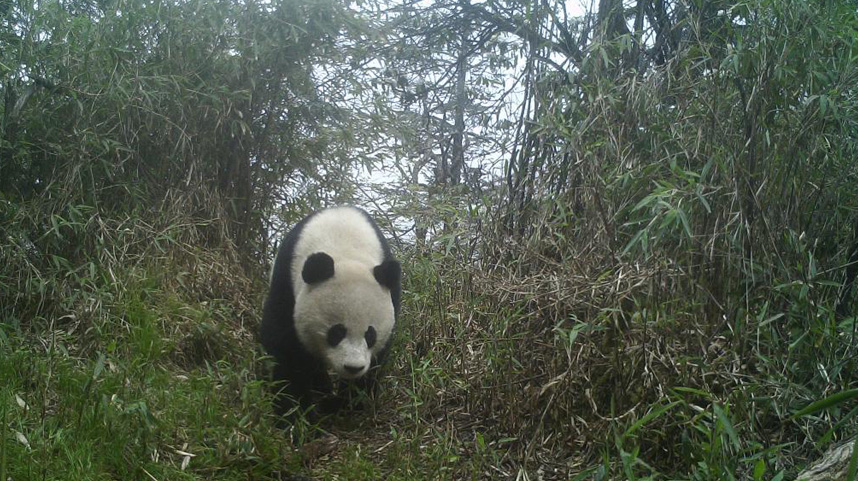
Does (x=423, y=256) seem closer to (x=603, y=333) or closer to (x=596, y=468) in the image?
(x=603, y=333)

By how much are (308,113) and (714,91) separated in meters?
3.15

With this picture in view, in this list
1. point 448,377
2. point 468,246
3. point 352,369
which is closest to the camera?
point 352,369

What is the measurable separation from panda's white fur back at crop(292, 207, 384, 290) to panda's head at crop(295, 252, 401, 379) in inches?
6.3

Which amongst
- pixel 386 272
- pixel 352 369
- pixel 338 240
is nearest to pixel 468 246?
pixel 386 272

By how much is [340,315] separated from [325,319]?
9cm

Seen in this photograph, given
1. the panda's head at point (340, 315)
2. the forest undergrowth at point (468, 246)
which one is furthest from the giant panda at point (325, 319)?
the forest undergrowth at point (468, 246)

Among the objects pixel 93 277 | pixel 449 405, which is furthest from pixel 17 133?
pixel 449 405

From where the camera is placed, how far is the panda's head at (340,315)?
154 inches

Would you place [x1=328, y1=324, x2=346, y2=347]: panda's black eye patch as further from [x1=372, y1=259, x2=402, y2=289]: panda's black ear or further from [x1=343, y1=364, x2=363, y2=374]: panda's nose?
[x1=372, y1=259, x2=402, y2=289]: panda's black ear

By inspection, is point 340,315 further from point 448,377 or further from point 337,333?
point 448,377

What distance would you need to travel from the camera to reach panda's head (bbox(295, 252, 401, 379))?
3.91 metres

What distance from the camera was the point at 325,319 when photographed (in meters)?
3.97

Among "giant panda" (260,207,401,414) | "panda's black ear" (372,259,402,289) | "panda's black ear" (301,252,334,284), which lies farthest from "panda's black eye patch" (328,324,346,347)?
"panda's black ear" (372,259,402,289)

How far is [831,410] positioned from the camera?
9.29ft
